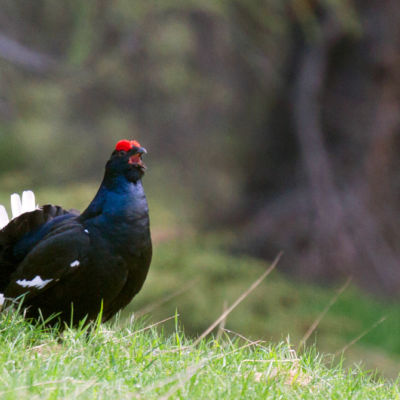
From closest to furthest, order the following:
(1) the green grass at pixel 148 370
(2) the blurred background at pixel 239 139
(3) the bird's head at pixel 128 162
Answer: (1) the green grass at pixel 148 370 → (3) the bird's head at pixel 128 162 → (2) the blurred background at pixel 239 139

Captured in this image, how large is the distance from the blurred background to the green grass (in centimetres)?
403

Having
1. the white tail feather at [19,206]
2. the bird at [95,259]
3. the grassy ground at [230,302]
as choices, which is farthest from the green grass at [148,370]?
the grassy ground at [230,302]

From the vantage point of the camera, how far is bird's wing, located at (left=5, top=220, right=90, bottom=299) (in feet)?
11.6

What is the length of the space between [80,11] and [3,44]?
1.72m

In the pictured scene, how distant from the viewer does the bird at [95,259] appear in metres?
3.54

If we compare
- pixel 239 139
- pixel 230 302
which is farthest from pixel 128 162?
pixel 239 139

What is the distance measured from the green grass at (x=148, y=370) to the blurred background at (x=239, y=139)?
4.03 meters

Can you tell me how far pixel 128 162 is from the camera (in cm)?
375

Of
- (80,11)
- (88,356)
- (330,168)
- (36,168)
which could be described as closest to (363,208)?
(330,168)

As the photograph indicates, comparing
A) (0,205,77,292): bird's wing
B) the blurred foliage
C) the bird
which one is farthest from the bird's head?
the blurred foliage

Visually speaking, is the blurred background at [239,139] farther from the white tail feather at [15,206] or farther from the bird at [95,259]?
the bird at [95,259]

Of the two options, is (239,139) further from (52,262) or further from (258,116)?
(52,262)

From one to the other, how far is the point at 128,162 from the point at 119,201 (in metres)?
0.20

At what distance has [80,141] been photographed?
561 inches
